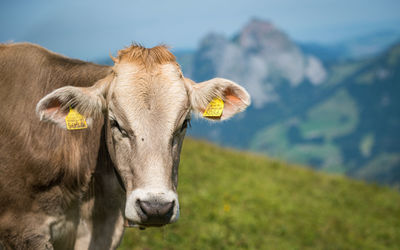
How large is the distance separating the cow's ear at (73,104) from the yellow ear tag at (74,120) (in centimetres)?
3

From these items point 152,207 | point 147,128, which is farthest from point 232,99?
point 152,207

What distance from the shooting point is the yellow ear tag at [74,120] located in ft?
10.5

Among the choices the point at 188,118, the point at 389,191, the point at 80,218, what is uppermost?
the point at 188,118

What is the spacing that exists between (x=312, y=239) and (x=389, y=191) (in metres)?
7.16

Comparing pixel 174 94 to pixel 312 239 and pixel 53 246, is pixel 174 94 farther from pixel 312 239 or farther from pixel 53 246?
pixel 312 239

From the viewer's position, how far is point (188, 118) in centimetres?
330

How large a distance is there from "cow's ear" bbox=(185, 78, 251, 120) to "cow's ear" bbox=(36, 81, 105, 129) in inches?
32.2

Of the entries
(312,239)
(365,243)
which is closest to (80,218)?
(312,239)

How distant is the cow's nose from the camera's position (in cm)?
267

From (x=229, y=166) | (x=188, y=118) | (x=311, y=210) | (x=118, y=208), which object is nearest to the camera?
(x=188, y=118)

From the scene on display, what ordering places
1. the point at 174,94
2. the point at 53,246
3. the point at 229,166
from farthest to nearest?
the point at 229,166 < the point at 53,246 < the point at 174,94

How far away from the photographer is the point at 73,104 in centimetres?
319

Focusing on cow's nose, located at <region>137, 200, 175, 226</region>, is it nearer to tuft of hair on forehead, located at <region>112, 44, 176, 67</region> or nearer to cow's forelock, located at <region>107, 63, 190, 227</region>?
cow's forelock, located at <region>107, 63, 190, 227</region>

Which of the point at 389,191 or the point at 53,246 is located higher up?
the point at 53,246
